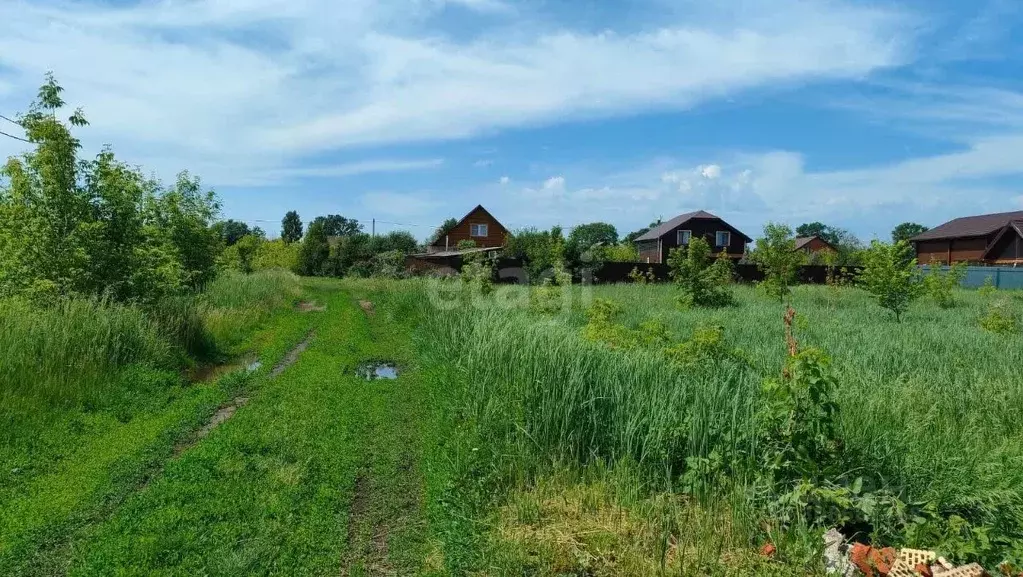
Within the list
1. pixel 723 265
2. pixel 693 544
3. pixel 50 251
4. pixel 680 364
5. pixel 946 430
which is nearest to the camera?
pixel 693 544

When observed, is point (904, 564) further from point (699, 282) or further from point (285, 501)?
point (699, 282)

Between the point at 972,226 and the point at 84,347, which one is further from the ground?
the point at 972,226

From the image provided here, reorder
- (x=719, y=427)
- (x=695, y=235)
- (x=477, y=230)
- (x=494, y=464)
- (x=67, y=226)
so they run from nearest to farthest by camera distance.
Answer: (x=719, y=427)
(x=494, y=464)
(x=67, y=226)
(x=695, y=235)
(x=477, y=230)

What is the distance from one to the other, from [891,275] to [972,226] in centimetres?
3974

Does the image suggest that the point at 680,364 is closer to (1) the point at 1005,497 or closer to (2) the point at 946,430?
(2) the point at 946,430

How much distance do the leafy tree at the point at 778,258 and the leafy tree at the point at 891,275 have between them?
4.56m

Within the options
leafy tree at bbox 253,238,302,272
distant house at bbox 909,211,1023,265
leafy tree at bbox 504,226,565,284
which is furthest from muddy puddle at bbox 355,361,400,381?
distant house at bbox 909,211,1023,265

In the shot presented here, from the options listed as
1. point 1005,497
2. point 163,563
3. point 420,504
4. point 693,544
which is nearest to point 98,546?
point 163,563

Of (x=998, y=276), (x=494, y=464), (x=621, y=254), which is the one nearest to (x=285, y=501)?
(x=494, y=464)

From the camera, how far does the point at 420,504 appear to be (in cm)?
450

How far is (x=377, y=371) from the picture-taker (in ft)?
32.0

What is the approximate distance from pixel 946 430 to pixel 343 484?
4.71 meters

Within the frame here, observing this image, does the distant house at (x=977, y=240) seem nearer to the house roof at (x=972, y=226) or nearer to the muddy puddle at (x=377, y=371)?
the house roof at (x=972, y=226)

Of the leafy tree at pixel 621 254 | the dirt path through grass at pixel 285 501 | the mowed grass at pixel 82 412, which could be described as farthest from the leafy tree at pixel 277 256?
the dirt path through grass at pixel 285 501
